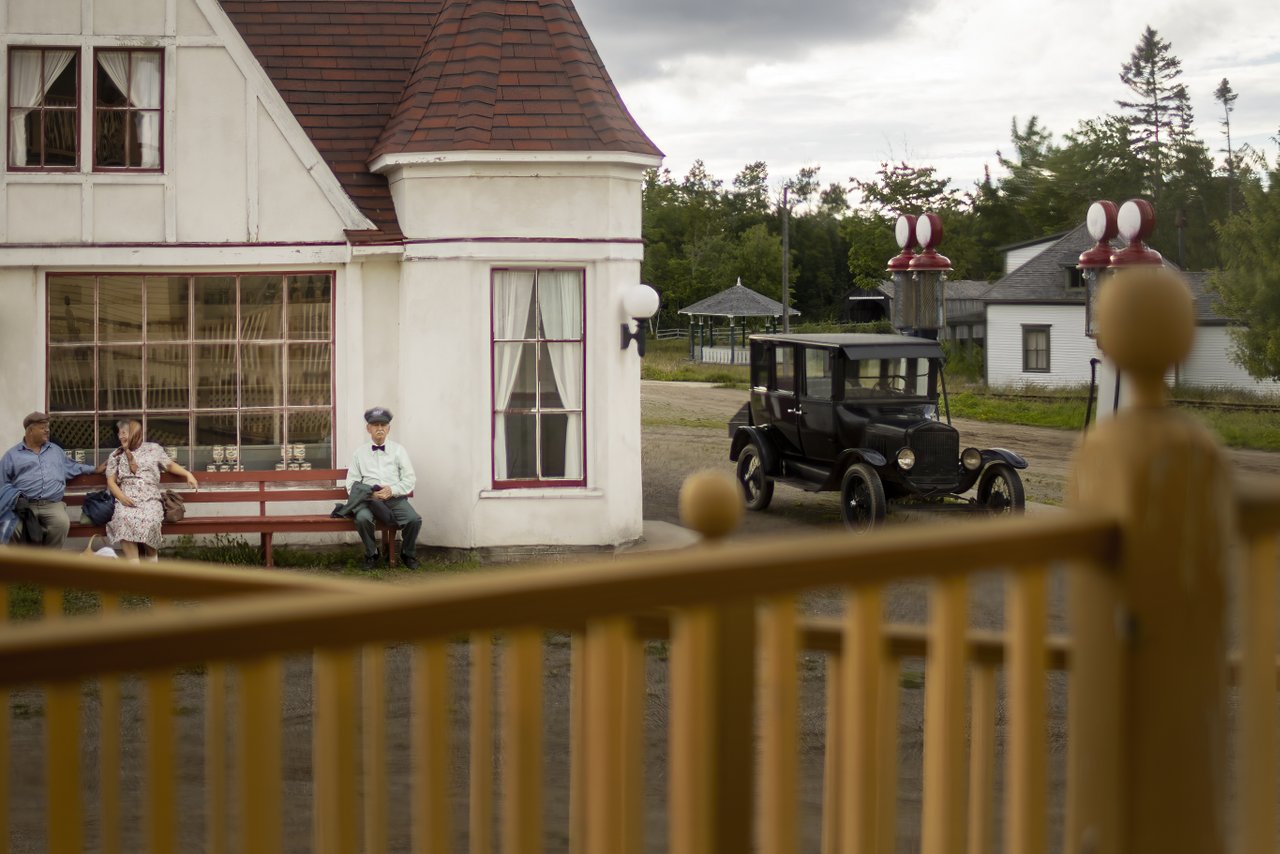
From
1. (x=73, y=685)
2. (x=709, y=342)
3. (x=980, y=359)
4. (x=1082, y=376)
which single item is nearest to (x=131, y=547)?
(x=73, y=685)

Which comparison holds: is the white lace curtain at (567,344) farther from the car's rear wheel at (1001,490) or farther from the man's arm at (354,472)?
the car's rear wheel at (1001,490)

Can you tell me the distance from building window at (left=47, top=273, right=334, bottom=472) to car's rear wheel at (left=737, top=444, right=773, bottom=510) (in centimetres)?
548

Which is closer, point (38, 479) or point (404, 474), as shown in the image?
point (38, 479)

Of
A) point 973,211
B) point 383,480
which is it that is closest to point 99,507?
point 383,480

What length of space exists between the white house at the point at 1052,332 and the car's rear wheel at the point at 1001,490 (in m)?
32.8

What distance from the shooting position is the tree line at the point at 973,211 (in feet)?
258

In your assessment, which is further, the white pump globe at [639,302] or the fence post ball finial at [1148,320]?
the white pump globe at [639,302]

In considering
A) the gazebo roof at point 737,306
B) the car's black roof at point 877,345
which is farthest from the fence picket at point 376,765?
the gazebo roof at point 737,306

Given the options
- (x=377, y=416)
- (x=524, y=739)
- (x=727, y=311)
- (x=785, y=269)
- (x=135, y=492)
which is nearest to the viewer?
(x=524, y=739)

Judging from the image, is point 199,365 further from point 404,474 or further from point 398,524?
point 398,524

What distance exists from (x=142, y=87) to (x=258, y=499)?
3.92 meters

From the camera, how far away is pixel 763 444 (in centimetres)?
1759

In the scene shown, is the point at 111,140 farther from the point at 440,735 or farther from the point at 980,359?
the point at 980,359

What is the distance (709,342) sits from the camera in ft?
217
